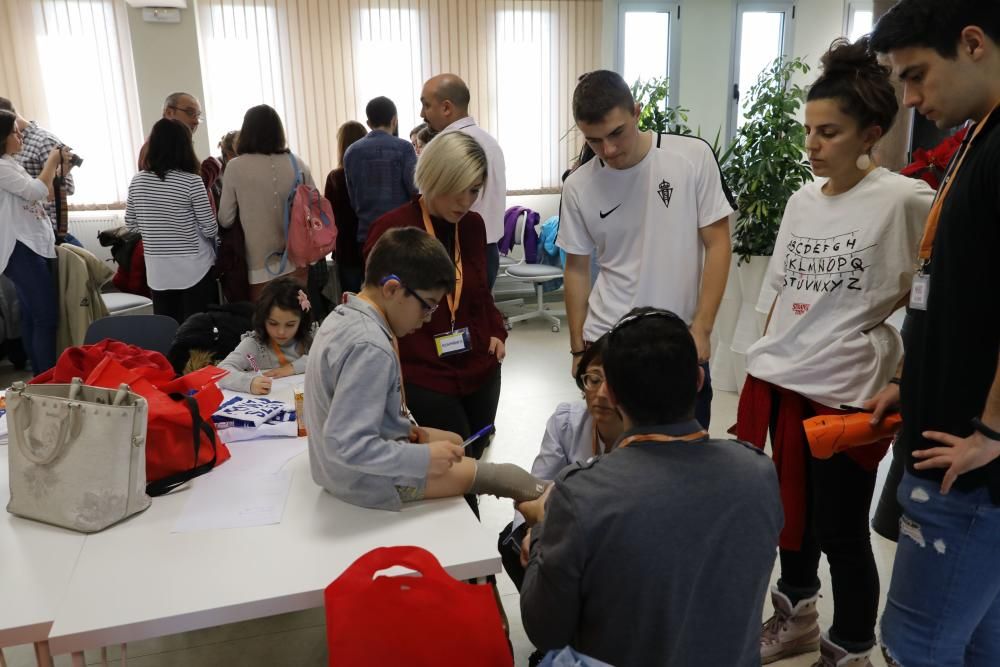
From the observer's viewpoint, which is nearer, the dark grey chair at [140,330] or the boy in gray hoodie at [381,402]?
the boy in gray hoodie at [381,402]

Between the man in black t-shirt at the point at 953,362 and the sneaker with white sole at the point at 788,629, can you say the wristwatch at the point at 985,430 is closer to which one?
the man in black t-shirt at the point at 953,362

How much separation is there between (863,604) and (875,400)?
0.54 meters

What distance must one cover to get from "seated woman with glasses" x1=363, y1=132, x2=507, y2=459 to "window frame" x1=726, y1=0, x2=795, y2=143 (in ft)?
18.3

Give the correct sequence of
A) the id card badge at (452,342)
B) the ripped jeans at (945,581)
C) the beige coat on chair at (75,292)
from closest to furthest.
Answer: the ripped jeans at (945,581) < the id card badge at (452,342) < the beige coat on chair at (75,292)

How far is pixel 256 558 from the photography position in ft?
4.44

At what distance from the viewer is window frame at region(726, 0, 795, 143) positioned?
6.78 meters

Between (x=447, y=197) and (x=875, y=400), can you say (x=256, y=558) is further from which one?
(x=875, y=400)

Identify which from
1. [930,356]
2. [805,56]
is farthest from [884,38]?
[805,56]

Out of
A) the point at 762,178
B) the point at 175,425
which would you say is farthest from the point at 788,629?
the point at 762,178

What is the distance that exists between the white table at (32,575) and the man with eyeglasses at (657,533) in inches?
32.6

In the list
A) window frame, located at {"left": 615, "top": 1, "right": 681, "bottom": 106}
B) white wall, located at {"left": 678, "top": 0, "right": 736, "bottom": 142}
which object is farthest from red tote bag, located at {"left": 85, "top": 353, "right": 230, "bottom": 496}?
white wall, located at {"left": 678, "top": 0, "right": 736, "bottom": 142}

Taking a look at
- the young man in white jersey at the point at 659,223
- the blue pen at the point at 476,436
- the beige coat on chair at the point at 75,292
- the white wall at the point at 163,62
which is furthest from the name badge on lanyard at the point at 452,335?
the white wall at the point at 163,62

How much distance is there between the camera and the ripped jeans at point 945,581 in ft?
3.74

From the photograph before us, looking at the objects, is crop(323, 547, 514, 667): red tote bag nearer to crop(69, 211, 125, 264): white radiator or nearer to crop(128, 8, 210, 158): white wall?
crop(128, 8, 210, 158): white wall
